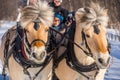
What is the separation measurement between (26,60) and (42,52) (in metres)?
0.65

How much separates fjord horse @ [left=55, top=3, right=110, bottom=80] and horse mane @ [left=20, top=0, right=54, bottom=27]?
42 cm

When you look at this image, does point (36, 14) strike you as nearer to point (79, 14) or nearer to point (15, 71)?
point (79, 14)

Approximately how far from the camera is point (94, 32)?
521 centimetres

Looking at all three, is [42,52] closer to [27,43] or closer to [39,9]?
[27,43]

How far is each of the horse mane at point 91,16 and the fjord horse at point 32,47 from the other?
448 mm

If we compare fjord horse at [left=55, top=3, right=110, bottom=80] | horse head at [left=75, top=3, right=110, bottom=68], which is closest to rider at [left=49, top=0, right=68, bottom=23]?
fjord horse at [left=55, top=3, right=110, bottom=80]

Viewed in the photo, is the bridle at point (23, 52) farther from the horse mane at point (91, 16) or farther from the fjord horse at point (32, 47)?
the horse mane at point (91, 16)

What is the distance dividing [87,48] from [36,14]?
91 centimetres

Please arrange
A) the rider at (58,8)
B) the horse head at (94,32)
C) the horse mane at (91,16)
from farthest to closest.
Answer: the rider at (58,8), the horse mane at (91,16), the horse head at (94,32)

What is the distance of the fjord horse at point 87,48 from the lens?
5.12 metres

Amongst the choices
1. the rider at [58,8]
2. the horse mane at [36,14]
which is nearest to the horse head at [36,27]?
the horse mane at [36,14]

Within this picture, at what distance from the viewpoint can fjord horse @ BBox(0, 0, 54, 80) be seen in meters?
5.21

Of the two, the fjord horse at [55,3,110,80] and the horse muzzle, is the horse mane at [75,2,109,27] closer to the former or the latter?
the fjord horse at [55,3,110,80]

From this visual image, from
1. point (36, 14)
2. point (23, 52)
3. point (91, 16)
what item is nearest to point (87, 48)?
point (91, 16)
